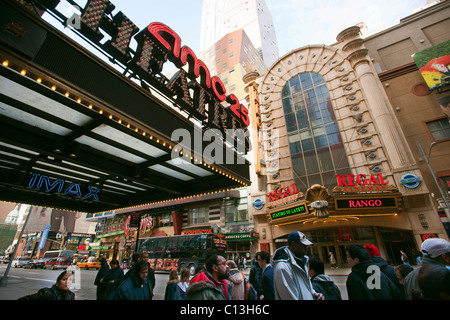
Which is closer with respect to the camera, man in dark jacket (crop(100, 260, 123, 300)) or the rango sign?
the rango sign

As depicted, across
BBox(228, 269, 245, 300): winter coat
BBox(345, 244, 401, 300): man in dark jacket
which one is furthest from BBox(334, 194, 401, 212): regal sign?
BBox(228, 269, 245, 300): winter coat

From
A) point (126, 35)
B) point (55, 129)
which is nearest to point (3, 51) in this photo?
point (55, 129)

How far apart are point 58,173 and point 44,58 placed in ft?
19.4

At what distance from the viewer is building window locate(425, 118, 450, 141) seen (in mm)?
19641

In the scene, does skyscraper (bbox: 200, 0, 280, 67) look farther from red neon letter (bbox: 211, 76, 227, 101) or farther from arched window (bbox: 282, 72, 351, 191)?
red neon letter (bbox: 211, 76, 227, 101)

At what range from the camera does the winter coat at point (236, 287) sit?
3889 millimetres

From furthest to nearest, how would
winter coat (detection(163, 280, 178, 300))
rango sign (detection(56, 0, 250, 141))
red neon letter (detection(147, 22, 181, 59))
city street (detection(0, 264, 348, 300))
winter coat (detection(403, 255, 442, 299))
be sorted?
1. city street (detection(0, 264, 348, 300))
2. red neon letter (detection(147, 22, 181, 59))
3. rango sign (detection(56, 0, 250, 141))
4. winter coat (detection(163, 280, 178, 300))
5. winter coat (detection(403, 255, 442, 299))

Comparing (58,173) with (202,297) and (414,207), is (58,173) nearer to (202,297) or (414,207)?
(202,297)

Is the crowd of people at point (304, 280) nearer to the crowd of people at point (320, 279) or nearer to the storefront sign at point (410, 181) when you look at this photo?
the crowd of people at point (320, 279)

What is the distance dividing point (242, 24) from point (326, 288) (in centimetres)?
9420

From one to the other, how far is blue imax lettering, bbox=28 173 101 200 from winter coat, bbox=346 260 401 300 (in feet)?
29.0

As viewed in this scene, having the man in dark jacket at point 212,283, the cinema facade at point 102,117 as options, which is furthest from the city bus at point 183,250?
the man in dark jacket at point 212,283

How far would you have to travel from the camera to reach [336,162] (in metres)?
22.4

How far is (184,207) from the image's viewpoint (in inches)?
1300
